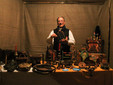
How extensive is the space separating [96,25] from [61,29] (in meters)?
1.21

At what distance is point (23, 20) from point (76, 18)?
1441 millimetres

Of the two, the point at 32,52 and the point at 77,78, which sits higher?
the point at 32,52

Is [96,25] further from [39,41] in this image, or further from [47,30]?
[39,41]

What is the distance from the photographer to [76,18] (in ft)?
10.5

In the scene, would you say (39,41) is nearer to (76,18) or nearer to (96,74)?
(76,18)

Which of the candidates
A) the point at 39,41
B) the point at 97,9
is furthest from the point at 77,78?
the point at 97,9

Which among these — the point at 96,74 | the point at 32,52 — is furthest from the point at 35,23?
the point at 96,74

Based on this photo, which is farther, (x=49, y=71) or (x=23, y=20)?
(x=23, y=20)

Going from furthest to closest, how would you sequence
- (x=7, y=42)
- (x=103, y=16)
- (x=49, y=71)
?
(x=103, y=16)
(x=7, y=42)
(x=49, y=71)

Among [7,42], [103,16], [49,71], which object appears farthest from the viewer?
[103,16]

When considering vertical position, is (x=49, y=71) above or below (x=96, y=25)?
below

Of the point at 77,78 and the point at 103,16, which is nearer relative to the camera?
the point at 77,78

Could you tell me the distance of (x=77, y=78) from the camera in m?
1.57

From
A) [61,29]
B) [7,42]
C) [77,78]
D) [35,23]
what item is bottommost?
[77,78]
